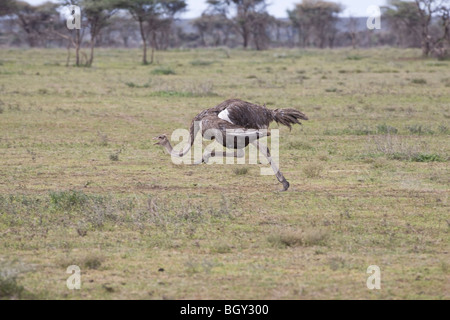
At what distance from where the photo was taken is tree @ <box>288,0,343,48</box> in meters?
61.1

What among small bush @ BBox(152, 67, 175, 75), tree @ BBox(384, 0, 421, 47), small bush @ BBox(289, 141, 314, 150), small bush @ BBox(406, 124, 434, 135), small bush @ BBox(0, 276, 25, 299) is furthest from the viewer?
tree @ BBox(384, 0, 421, 47)

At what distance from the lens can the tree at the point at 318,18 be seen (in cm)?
6109

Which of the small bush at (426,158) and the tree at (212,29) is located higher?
the tree at (212,29)

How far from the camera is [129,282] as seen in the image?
18.5 feet

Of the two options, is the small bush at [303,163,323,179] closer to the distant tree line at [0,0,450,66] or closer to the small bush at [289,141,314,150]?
the small bush at [289,141,314,150]

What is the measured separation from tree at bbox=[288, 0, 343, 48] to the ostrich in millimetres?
53106

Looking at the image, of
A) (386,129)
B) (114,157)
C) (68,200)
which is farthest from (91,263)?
(386,129)

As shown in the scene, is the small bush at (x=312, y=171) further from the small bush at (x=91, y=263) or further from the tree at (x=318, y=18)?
the tree at (x=318, y=18)

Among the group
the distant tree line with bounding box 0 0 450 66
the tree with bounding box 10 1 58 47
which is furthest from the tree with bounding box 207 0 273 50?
the tree with bounding box 10 1 58 47

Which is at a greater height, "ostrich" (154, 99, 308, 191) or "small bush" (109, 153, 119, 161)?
"ostrich" (154, 99, 308, 191)

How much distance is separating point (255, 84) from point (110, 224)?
15.8 meters

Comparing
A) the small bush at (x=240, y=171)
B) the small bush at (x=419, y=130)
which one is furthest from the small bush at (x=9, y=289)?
the small bush at (x=419, y=130)

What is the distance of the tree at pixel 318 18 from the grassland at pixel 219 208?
44.8 meters

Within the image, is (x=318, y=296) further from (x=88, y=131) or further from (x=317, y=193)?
(x=88, y=131)
